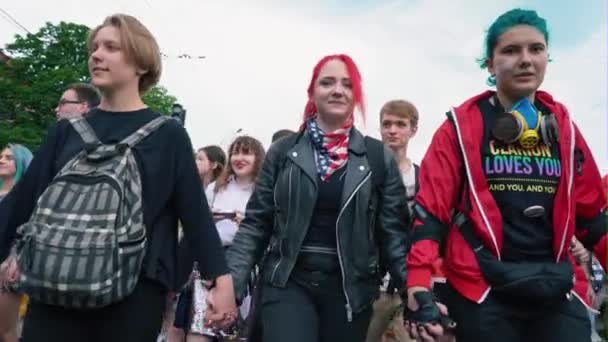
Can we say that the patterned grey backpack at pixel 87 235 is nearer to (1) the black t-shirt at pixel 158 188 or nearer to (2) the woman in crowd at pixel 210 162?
(1) the black t-shirt at pixel 158 188

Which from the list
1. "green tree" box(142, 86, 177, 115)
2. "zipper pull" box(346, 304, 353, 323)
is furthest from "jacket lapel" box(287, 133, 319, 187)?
"green tree" box(142, 86, 177, 115)

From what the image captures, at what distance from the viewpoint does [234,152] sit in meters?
5.77

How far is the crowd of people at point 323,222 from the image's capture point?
7.74ft

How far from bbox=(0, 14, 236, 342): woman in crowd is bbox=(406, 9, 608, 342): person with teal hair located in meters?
0.96

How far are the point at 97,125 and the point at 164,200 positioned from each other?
0.43m

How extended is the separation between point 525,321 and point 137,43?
205cm

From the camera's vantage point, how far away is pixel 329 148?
11.6 feet

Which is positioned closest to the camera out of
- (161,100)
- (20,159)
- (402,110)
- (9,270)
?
(9,270)

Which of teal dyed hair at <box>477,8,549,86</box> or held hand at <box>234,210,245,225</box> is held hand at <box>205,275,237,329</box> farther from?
held hand at <box>234,210,245,225</box>

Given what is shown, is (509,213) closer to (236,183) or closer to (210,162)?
(236,183)

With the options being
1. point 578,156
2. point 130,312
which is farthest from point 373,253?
point 130,312

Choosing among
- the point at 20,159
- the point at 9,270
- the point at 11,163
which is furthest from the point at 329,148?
the point at 11,163

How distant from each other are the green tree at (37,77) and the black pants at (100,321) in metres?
35.6

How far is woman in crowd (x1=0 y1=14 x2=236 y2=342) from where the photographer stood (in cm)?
241
